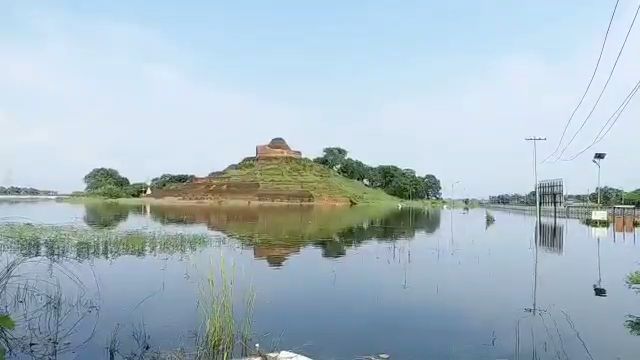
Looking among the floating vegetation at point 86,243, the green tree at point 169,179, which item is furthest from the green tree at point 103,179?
the floating vegetation at point 86,243

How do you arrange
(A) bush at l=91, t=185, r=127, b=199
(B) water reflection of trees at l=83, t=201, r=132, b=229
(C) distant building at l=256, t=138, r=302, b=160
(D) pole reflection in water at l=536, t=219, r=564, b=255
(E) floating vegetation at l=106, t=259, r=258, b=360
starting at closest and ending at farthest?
(E) floating vegetation at l=106, t=259, r=258, b=360, (D) pole reflection in water at l=536, t=219, r=564, b=255, (B) water reflection of trees at l=83, t=201, r=132, b=229, (A) bush at l=91, t=185, r=127, b=199, (C) distant building at l=256, t=138, r=302, b=160

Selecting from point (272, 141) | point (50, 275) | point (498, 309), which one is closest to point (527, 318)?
point (498, 309)

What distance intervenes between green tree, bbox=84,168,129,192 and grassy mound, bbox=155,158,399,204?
27.9 meters

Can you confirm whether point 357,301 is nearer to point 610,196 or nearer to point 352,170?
point 610,196

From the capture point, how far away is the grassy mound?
4124 inches

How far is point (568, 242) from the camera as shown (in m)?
34.1

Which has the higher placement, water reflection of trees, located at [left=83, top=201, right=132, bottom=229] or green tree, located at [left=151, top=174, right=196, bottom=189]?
green tree, located at [left=151, top=174, right=196, bottom=189]

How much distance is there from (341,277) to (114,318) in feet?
29.2

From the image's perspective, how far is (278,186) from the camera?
359ft

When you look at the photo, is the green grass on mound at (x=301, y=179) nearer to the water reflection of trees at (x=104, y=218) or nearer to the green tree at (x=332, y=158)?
the green tree at (x=332, y=158)

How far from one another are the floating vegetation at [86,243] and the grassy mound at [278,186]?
75562mm

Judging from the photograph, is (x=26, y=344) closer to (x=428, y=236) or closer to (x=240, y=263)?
(x=240, y=263)

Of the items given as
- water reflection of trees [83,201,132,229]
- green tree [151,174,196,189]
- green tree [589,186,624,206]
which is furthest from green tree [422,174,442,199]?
water reflection of trees [83,201,132,229]

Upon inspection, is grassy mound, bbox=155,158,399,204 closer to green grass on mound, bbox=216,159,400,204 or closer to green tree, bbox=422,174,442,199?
green grass on mound, bbox=216,159,400,204
